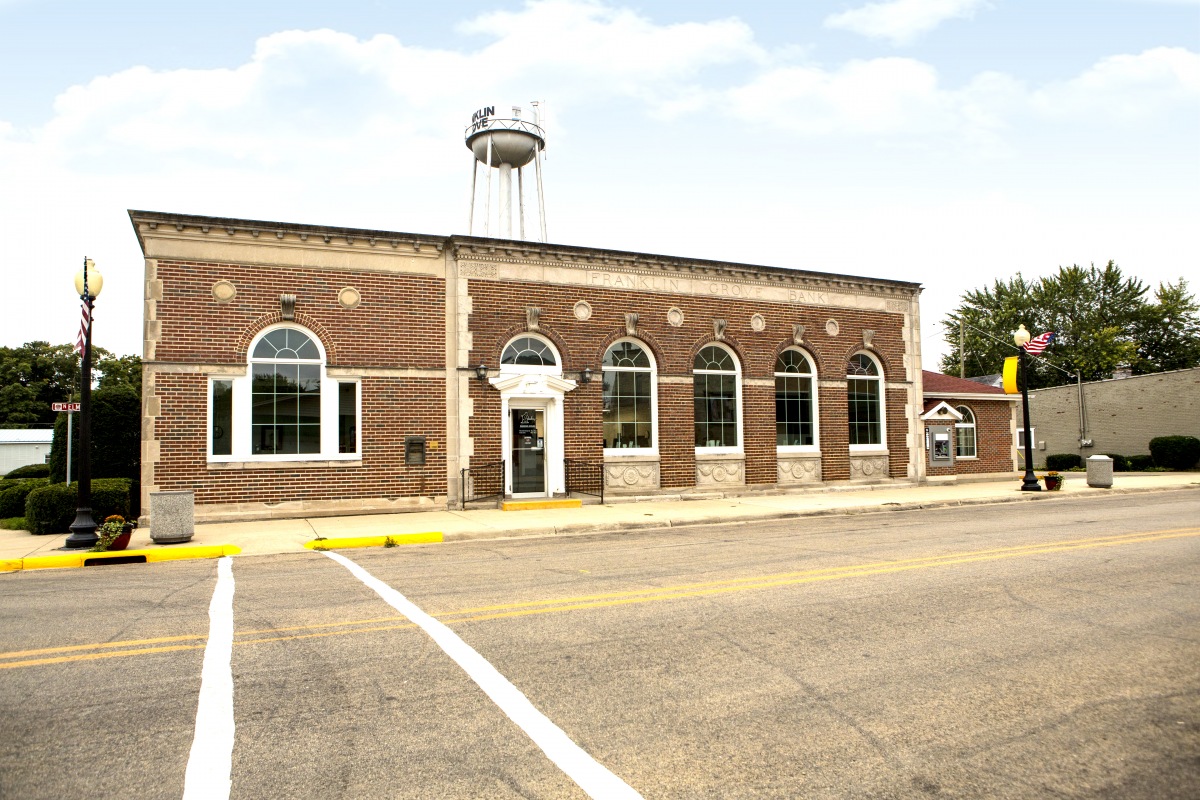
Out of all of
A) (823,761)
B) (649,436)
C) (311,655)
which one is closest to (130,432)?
(649,436)

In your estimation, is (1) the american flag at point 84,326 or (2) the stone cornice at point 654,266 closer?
(1) the american flag at point 84,326

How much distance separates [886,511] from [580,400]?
7271mm

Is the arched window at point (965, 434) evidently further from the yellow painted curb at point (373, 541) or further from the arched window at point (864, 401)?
the yellow painted curb at point (373, 541)

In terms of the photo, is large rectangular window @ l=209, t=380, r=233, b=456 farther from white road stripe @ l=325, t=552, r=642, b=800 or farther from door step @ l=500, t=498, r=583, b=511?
white road stripe @ l=325, t=552, r=642, b=800

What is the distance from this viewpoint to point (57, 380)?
220 ft

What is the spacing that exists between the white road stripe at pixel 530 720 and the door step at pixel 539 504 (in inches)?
405

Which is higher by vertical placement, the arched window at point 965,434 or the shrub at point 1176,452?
the arched window at point 965,434

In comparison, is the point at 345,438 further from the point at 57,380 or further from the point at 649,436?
the point at 57,380

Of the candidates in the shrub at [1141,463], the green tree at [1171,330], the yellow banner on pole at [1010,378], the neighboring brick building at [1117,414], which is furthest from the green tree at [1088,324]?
the yellow banner on pole at [1010,378]

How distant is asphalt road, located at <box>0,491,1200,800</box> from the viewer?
380cm

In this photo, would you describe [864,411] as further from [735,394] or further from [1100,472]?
[1100,472]

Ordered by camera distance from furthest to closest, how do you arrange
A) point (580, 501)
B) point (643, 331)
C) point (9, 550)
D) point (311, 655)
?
point (643, 331)
point (580, 501)
point (9, 550)
point (311, 655)

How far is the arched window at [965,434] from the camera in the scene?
2622 cm

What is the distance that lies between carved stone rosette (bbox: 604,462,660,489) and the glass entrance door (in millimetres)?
1619
